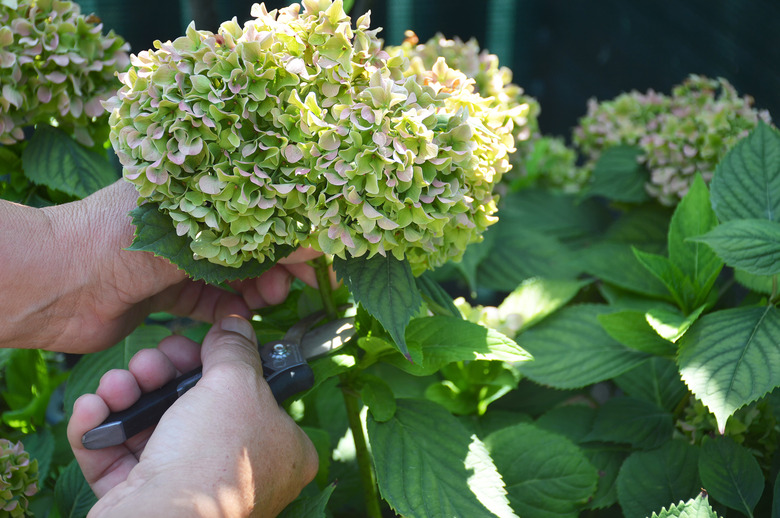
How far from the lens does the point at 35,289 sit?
0.93 m

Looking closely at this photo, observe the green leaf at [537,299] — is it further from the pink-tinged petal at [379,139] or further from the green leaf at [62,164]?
the green leaf at [62,164]

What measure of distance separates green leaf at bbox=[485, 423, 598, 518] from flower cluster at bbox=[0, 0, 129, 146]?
936mm

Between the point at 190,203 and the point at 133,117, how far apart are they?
12 cm

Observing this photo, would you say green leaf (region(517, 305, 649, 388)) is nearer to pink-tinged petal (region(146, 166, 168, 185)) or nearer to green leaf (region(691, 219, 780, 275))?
green leaf (region(691, 219, 780, 275))

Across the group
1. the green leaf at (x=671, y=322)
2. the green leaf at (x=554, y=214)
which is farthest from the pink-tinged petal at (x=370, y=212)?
the green leaf at (x=554, y=214)

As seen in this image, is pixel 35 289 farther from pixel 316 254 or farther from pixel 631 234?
pixel 631 234

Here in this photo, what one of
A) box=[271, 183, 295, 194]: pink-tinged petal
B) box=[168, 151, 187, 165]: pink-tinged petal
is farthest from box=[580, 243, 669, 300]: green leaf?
box=[168, 151, 187, 165]: pink-tinged petal

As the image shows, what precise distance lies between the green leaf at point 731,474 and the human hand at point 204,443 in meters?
0.61

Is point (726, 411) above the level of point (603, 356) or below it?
above

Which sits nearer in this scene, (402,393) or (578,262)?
(402,393)

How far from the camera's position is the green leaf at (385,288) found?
82 cm

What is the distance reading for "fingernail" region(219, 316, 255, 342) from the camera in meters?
0.98

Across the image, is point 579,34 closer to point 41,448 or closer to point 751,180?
point 751,180

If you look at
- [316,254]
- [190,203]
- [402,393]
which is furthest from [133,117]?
[402,393]
